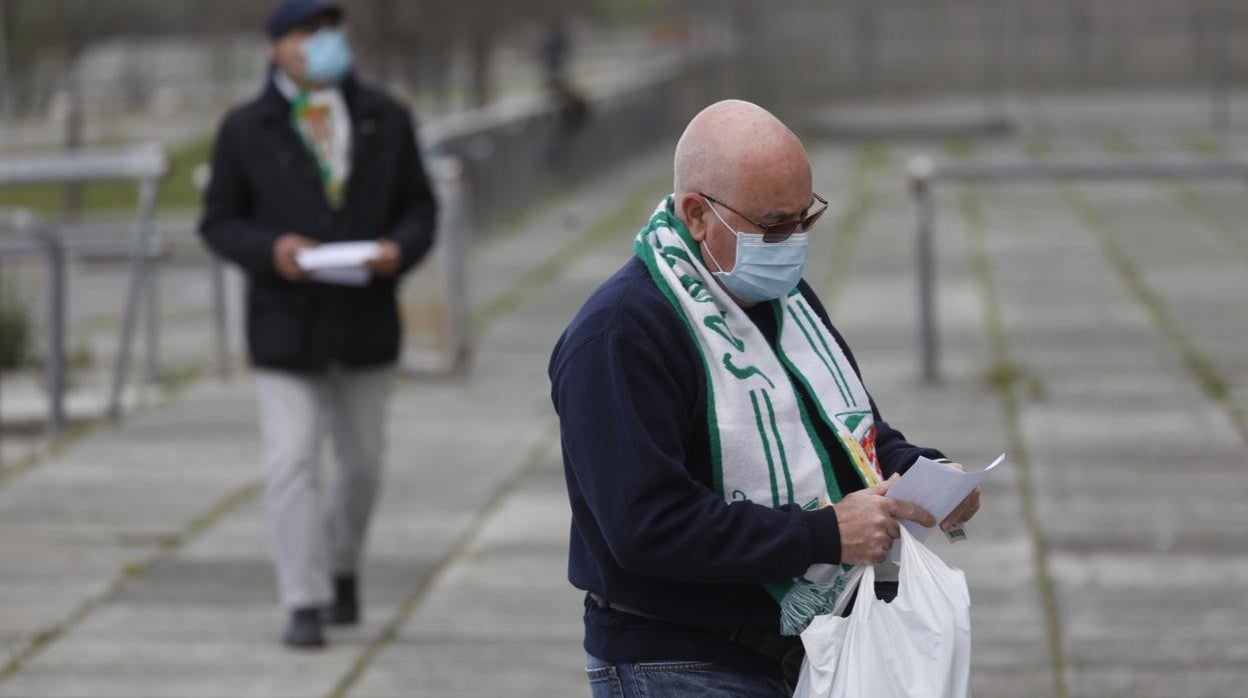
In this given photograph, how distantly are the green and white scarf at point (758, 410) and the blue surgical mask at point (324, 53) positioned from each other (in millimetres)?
3267

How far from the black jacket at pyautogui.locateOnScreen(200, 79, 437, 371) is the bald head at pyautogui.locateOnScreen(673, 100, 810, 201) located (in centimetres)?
328

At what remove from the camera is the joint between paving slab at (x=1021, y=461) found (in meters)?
6.36

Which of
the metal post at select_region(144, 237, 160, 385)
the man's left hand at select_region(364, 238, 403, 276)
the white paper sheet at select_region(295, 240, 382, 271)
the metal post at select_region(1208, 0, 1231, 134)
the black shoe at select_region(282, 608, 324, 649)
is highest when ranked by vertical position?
the white paper sheet at select_region(295, 240, 382, 271)

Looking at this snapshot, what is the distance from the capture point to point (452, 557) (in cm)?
772

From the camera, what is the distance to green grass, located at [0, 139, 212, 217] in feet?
71.1

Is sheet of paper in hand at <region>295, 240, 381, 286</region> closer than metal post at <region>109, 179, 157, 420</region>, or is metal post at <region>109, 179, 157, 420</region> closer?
sheet of paper in hand at <region>295, 240, 381, 286</region>

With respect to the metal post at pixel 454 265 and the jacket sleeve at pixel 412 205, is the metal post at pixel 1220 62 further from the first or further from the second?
the jacket sleeve at pixel 412 205

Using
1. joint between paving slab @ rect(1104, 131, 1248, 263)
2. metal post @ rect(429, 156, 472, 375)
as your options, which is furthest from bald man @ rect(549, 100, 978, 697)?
joint between paving slab @ rect(1104, 131, 1248, 263)

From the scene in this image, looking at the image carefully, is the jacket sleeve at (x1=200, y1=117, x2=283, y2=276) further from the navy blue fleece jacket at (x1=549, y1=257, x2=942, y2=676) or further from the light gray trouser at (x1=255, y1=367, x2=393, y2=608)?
the navy blue fleece jacket at (x1=549, y1=257, x2=942, y2=676)

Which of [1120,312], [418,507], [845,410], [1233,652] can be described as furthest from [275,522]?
[1120,312]

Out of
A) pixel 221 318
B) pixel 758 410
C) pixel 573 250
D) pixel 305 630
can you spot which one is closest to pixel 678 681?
pixel 758 410

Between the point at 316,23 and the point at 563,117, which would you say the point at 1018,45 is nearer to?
the point at 563,117

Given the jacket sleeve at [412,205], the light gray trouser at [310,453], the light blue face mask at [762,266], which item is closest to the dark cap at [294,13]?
the jacket sleeve at [412,205]

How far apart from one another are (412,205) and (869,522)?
12.5ft
